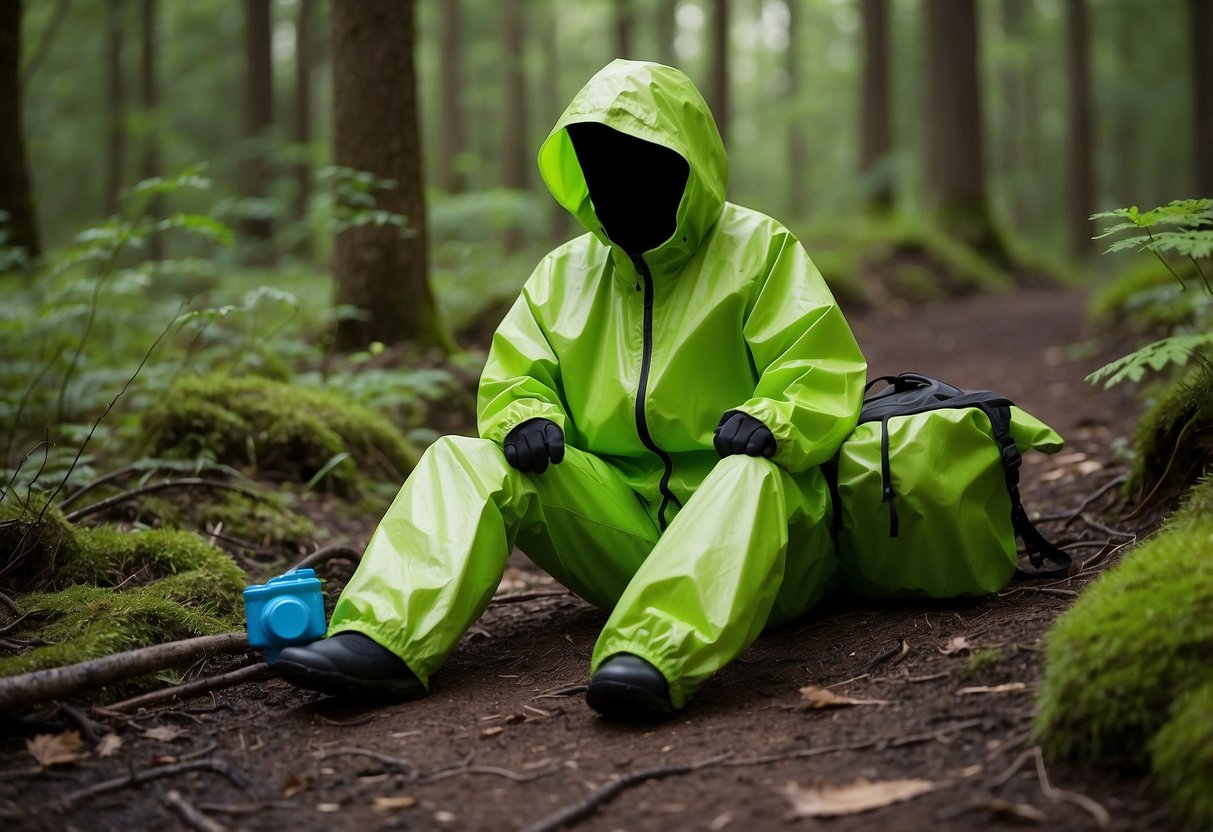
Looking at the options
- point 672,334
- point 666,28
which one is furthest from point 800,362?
point 666,28

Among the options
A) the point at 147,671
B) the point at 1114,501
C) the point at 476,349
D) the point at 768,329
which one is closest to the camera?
the point at 147,671

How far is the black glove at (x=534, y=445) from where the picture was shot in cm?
300

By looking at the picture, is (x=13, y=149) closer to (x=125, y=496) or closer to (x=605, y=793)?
(x=125, y=496)

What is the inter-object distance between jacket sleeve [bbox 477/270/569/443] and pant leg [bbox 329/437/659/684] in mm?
127

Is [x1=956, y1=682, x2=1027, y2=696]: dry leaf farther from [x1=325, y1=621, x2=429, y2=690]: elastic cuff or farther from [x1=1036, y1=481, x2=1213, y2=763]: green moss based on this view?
[x1=325, y1=621, x2=429, y2=690]: elastic cuff

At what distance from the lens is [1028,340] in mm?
10070

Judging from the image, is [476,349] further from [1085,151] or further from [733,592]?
[1085,151]

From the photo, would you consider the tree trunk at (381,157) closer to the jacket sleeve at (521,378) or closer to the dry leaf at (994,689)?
the jacket sleeve at (521,378)

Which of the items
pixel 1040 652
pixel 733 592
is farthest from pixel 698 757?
pixel 1040 652

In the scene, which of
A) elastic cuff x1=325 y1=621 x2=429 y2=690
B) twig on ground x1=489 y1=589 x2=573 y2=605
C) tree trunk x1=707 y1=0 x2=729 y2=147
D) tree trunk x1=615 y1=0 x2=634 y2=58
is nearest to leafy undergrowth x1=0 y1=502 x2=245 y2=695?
elastic cuff x1=325 y1=621 x2=429 y2=690

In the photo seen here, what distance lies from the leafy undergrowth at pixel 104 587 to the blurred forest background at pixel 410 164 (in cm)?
52

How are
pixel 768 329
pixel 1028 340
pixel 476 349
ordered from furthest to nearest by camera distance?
1. pixel 1028 340
2. pixel 476 349
3. pixel 768 329

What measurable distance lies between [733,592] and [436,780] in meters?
0.88

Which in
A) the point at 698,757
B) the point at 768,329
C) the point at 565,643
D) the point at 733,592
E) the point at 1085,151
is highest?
the point at 1085,151
